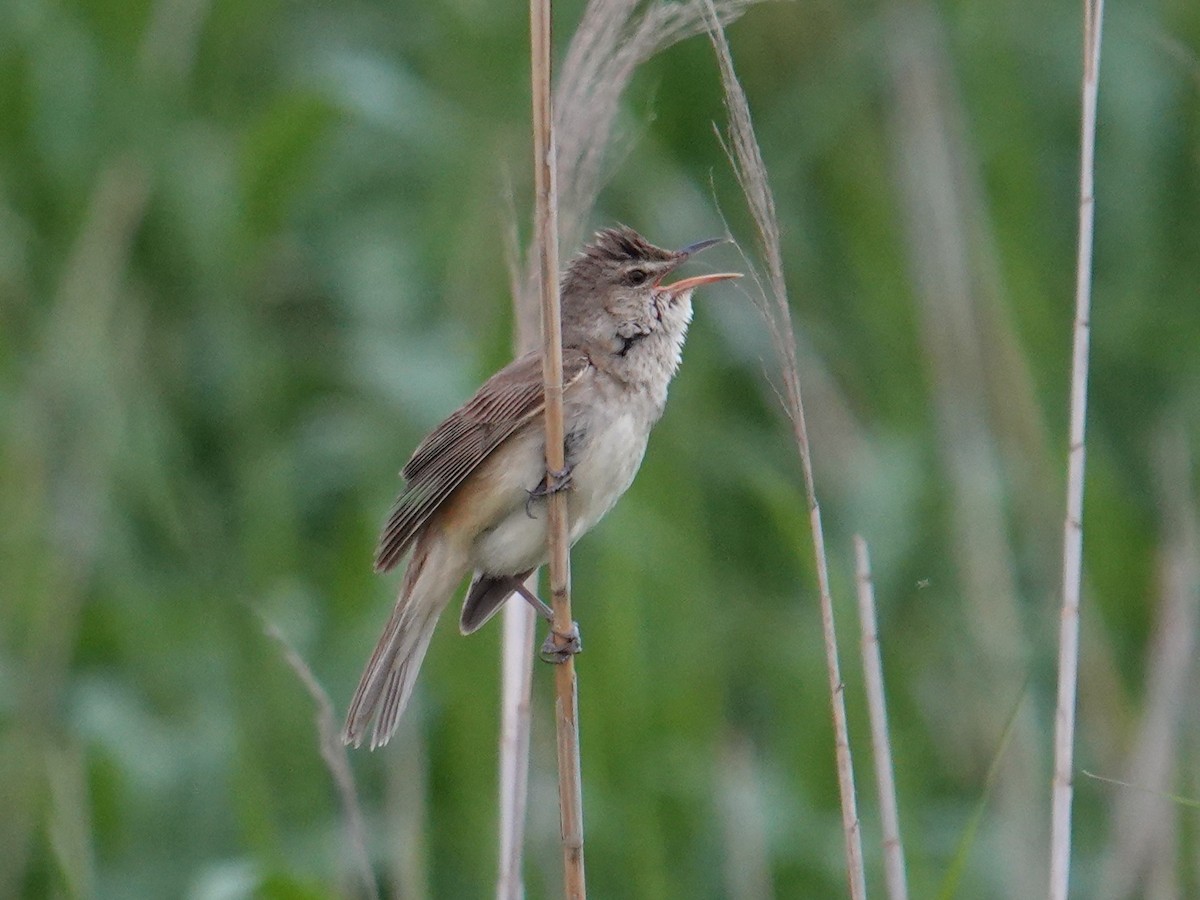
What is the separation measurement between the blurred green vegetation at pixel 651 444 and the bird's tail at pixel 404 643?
315mm

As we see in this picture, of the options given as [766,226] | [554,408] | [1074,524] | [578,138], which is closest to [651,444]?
[578,138]

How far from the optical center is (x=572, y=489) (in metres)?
3.57

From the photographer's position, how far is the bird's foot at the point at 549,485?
297 centimetres

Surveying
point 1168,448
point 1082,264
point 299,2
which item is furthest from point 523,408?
point 299,2

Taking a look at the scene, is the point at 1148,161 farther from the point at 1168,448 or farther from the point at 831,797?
the point at 831,797

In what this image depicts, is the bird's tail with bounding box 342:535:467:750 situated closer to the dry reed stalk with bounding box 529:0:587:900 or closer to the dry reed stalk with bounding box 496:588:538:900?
the dry reed stalk with bounding box 496:588:538:900

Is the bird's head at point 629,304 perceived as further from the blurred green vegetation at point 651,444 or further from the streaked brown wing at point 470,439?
the blurred green vegetation at point 651,444

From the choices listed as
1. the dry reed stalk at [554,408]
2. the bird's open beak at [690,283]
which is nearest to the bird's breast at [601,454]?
the bird's open beak at [690,283]

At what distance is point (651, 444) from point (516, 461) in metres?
0.97

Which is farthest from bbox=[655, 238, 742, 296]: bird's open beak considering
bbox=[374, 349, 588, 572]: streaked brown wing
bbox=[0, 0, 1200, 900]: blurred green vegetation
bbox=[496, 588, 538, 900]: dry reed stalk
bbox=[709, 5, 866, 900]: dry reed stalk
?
bbox=[709, 5, 866, 900]: dry reed stalk

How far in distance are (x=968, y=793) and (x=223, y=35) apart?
3335 millimetres

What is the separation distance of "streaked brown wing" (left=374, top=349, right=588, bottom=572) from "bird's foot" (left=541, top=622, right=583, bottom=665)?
0.49 m

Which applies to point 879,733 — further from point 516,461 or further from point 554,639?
point 516,461

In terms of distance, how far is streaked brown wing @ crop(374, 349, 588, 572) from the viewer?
147 inches
